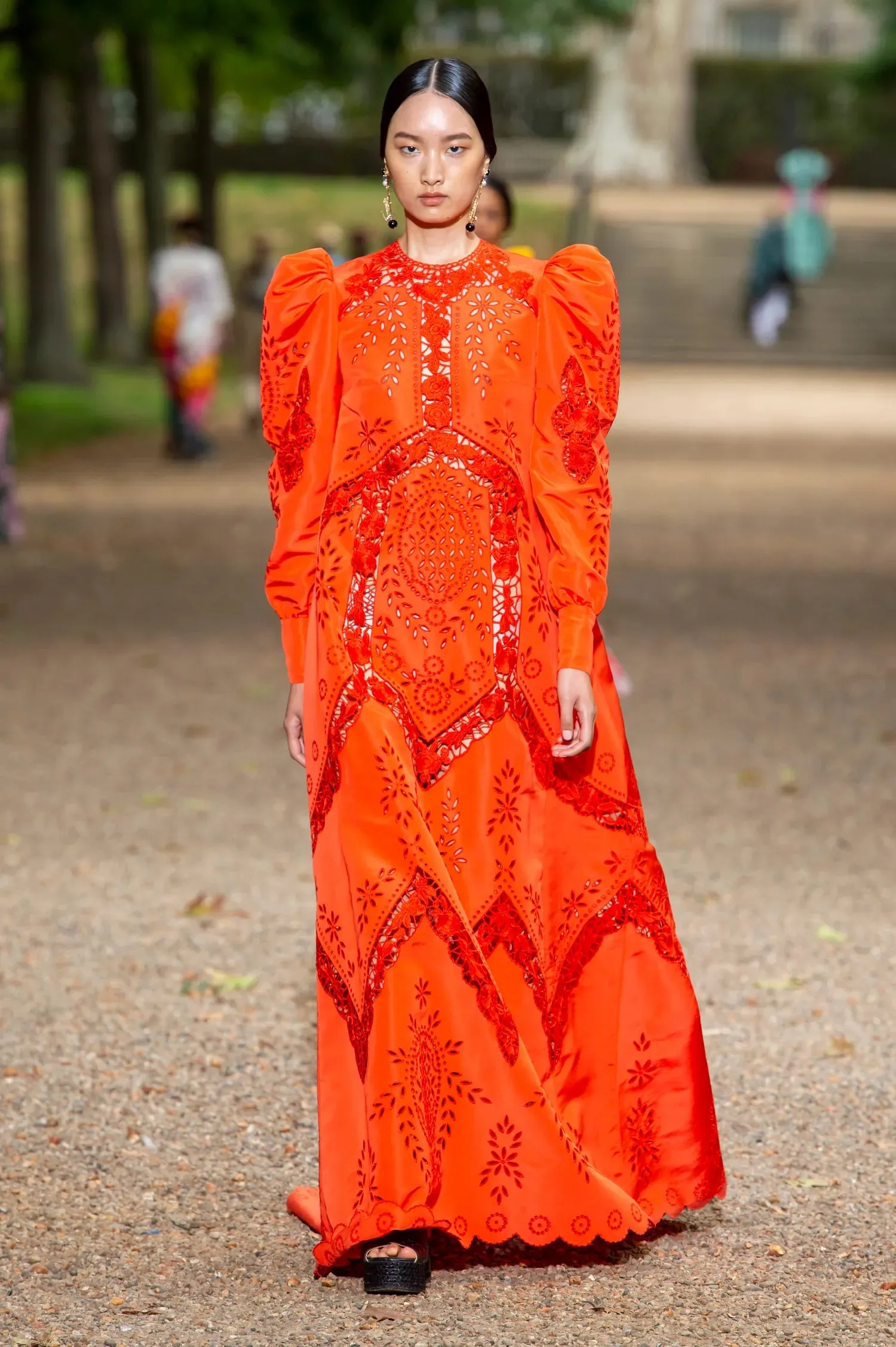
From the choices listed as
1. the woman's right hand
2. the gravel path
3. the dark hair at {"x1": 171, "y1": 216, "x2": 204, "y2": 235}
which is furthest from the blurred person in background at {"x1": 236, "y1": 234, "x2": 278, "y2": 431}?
the woman's right hand

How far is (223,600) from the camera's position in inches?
474

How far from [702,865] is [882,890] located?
0.55m

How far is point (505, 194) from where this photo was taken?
233 inches

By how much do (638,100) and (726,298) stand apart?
1701 cm

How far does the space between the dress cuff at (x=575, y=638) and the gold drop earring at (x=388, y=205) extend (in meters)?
0.68

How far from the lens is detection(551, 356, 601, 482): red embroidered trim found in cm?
369

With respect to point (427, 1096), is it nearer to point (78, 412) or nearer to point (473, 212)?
point (473, 212)

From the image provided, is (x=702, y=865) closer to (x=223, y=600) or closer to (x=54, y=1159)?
(x=54, y=1159)

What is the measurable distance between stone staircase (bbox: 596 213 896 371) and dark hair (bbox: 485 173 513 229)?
1086 inches

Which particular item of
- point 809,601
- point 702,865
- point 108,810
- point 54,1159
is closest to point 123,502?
point 809,601

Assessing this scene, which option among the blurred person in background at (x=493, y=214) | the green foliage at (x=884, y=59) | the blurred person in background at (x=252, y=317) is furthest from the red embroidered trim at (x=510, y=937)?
the green foliage at (x=884, y=59)

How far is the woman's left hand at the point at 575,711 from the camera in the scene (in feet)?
12.0

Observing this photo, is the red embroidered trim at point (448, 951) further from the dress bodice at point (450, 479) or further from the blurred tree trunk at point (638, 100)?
the blurred tree trunk at point (638, 100)

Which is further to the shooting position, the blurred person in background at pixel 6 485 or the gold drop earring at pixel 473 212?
the blurred person in background at pixel 6 485
